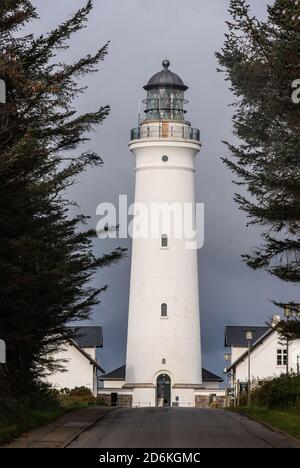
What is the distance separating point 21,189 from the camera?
3173 centimetres

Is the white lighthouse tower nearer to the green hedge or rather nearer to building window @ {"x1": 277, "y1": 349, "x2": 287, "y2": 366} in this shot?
building window @ {"x1": 277, "y1": 349, "x2": 287, "y2": 366}

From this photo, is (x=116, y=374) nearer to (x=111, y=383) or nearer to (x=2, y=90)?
(x=111, y=383)

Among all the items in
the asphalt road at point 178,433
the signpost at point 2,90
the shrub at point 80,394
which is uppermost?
the signpost at point 2,90

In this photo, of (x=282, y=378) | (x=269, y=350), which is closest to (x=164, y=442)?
(x=282, y=378)

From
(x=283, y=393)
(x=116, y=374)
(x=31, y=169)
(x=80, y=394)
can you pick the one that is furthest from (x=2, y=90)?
(x=116, y=374)

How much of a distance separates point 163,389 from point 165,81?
16.6 metres

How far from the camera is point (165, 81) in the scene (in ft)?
237

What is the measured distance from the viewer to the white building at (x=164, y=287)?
7206cm

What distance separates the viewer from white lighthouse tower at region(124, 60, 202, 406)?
236 feet

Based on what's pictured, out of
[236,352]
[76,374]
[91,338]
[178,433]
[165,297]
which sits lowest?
[178,433]

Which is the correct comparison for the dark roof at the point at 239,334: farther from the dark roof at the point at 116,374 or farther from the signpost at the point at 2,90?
the signpost at the point at 2,90

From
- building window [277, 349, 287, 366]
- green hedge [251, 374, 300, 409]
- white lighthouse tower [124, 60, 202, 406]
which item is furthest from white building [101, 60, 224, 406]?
green hedge [251, 374, 300, 409]

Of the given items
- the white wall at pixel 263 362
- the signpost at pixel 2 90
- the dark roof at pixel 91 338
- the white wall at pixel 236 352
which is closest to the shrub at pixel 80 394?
the white wall at pixel 263 362
